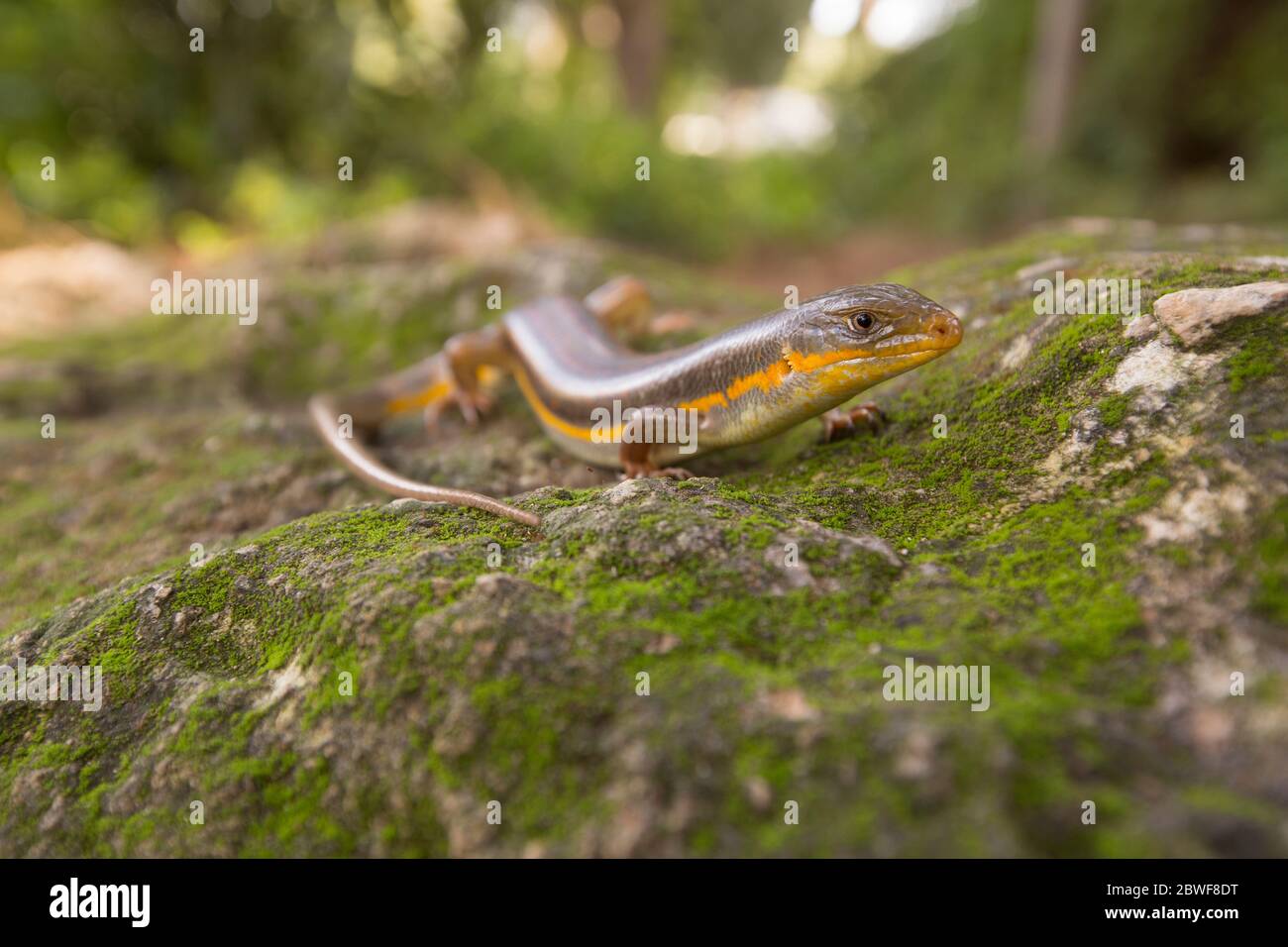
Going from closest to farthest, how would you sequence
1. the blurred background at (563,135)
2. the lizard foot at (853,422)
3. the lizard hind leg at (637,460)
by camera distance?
the lizard foot at (853,422), the lizard hind leg at (637,460), the blurred background at (563,135)

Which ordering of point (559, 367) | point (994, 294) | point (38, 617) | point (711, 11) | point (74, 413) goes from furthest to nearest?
point (711, 11)
point (74, 413)
point (559, 367)
point (994, 294)
point (38, 617)

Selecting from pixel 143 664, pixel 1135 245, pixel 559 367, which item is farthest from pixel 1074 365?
pixel 143 664

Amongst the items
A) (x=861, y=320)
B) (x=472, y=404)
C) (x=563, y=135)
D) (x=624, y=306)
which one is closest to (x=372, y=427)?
(x=472, y=404)

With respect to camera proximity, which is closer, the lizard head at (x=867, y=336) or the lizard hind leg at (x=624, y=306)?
the lizard head at (x=867, y=336)

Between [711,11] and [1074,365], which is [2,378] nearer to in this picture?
[1074,365]

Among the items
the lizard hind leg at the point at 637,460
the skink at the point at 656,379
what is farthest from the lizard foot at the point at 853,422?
the lizard hind leg at the point at 637,460

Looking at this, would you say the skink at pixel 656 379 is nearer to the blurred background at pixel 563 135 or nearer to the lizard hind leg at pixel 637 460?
the lizard hind leg at pixel 637 460
